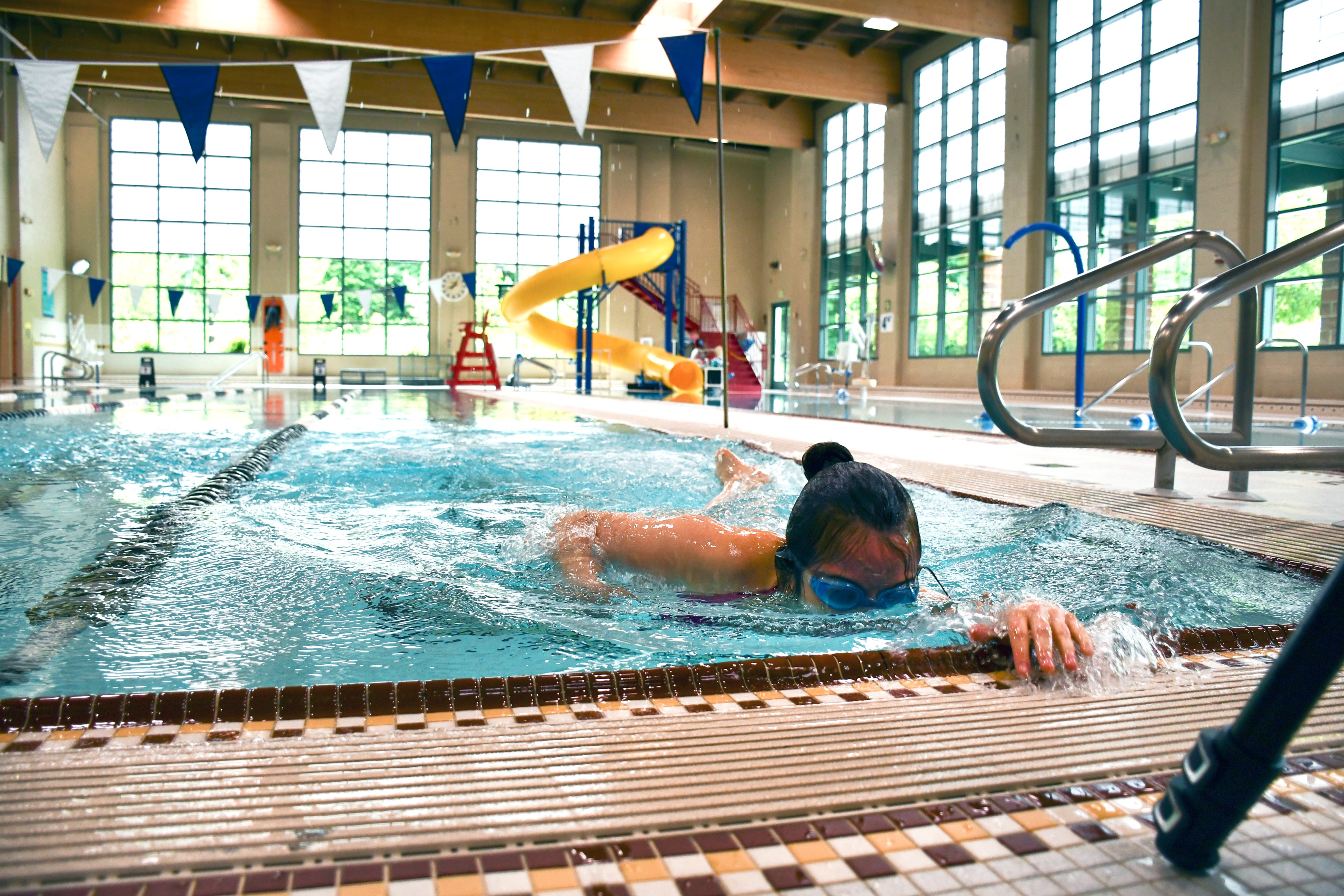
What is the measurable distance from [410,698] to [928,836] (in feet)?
2.17

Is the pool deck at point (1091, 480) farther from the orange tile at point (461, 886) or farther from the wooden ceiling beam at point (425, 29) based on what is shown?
the wooden ceiling beam at point (425, 29)

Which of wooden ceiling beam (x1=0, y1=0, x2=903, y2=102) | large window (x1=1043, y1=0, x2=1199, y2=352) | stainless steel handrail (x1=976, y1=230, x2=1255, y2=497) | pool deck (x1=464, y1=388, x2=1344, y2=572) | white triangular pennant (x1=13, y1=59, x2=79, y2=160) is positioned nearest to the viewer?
stainless steel handrail (x1=976, y1=230, x2=1255, y2=497)

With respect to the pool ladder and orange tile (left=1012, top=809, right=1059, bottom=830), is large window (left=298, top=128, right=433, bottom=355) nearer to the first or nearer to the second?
the pool ladder

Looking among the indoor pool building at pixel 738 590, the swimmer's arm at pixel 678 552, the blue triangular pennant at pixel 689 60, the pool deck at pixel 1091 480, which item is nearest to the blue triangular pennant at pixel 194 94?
the indoor pool building at pixel 738 590

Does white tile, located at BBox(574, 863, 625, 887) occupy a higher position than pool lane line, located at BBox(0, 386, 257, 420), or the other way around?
pool lane line, located at BBox(0, 386, 257, 420)

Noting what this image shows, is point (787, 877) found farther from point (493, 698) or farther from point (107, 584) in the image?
point (107, 584)

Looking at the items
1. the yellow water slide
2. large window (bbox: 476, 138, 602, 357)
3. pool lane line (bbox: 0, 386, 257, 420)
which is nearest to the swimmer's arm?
pool lane line (bbox: 0, 386, 257, 420)

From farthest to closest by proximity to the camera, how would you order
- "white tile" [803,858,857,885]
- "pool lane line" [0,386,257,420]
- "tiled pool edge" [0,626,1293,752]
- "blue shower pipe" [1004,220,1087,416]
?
"blue shower pipe" [1004,220,1087,416]
"pool lane line" [0,386,257,420]
"tiled pool edge" [0,626,1293,752]
"white tile" [803,858,857,885]

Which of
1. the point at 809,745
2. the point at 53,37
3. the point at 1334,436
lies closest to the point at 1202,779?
the point at 809,745

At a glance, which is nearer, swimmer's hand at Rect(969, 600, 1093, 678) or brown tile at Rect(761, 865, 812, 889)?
brown tile at Rect(761, 865, 812, 889)

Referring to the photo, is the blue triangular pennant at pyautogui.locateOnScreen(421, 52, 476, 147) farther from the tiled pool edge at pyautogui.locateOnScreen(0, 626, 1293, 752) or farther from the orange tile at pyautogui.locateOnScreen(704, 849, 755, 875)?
the orange tile at pyautogui.locateOnScreen(704, 849, 755, 875)

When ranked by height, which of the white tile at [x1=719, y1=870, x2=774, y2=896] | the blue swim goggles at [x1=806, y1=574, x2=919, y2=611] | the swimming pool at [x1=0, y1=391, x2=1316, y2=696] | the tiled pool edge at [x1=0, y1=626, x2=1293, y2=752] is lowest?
the swimming pool at [x1=0, y1=391, x2=1316, y2=696]

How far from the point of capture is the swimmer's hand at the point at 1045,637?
50.2 inches

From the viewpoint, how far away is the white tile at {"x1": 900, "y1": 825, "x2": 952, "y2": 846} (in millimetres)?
842
